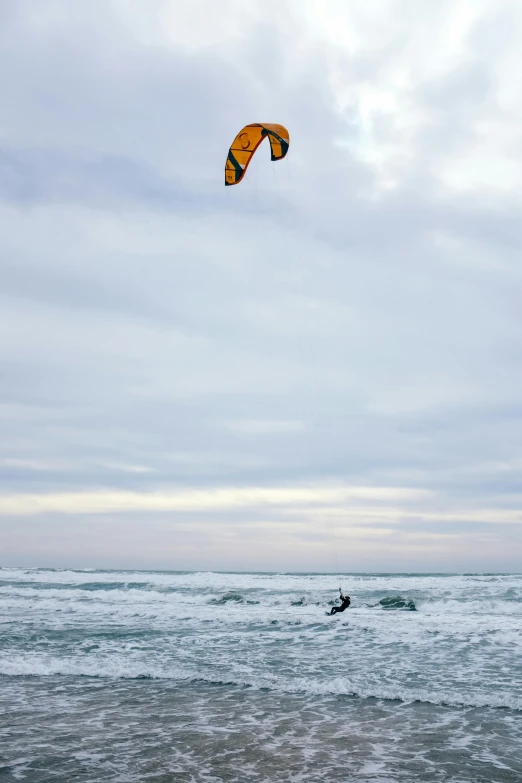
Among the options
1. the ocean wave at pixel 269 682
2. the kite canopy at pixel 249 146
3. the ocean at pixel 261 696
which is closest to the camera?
the ocean at pixel 261 696

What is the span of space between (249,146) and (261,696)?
47.3 ft

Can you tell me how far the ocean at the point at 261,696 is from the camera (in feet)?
26.3

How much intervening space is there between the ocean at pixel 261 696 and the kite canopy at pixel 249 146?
1314cm

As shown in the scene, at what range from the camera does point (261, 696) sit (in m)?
12.2

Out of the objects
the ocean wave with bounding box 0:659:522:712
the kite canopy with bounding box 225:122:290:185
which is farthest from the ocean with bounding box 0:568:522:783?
the kite canopy with bounding box 225:122:290:185

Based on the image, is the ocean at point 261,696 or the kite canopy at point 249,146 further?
the kite canopy at point 249,146

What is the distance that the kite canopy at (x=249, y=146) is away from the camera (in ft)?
54.7

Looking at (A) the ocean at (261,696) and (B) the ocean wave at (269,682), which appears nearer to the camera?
(A) the ocean at (261,696)

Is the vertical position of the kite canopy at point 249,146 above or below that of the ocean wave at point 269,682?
above

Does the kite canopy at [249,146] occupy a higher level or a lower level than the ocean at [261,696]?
higher

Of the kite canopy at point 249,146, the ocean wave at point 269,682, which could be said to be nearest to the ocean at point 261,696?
the ocean wave at point 269,682

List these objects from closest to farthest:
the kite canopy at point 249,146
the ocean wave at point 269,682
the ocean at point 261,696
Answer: the ocean at point 261,696
the ocean wave at point 269,682
the kite canopy at point 249,146

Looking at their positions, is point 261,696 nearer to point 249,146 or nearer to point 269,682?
point 269,682

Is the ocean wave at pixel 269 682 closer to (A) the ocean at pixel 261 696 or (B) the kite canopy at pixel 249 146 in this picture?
(A) the ocean at pixel 261 696
